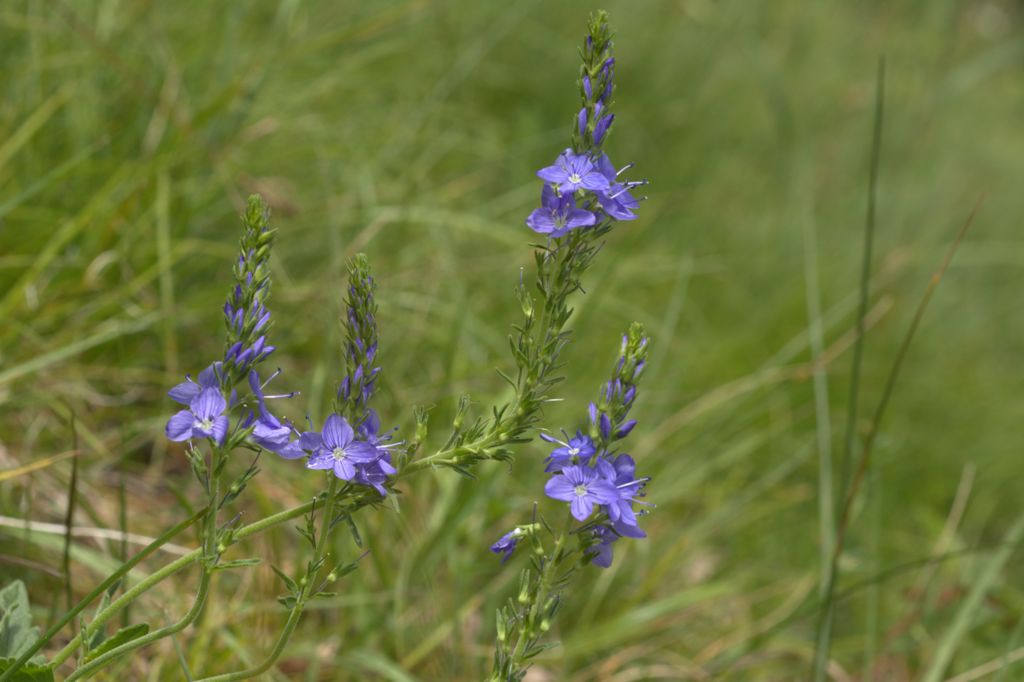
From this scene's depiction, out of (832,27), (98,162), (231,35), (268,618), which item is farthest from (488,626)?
(832,27)

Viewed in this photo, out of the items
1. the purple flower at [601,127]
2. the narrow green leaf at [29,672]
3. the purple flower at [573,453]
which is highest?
the purple flower at [601,127]

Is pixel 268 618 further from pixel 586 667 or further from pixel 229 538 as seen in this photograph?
pixel 229 538

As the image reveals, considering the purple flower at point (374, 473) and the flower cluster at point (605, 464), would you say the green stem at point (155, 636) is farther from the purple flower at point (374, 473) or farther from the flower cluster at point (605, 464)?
the flower cluster at point (605, 464)

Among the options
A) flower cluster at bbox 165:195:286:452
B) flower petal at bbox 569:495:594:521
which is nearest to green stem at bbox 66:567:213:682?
flower cluster at bbox 165:195:286:452

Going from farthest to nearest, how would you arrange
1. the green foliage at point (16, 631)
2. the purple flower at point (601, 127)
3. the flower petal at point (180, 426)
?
the green foliage at point (16, 631)
the purple flower at point (601, 127)
the flower petal at point (180, 426)

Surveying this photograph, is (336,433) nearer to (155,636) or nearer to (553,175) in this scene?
(155,636)

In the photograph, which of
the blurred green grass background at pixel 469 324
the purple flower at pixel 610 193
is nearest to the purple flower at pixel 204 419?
the purple flower at pixel 610 193

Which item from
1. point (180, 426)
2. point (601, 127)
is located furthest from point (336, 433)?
point (601, 127)
